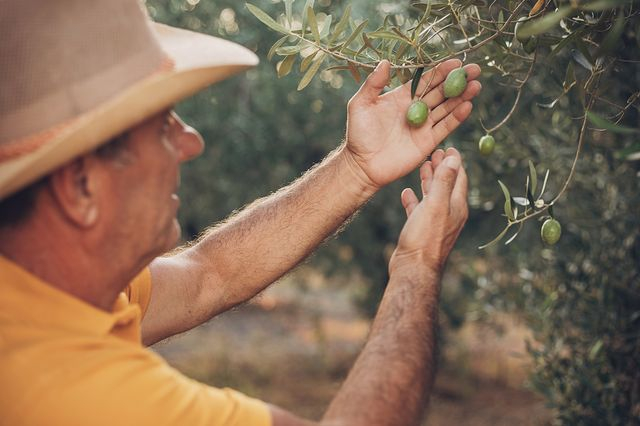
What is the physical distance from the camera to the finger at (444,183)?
213cm

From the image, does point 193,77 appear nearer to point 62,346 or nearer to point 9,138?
point 9,138

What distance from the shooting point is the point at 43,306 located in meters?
1.73

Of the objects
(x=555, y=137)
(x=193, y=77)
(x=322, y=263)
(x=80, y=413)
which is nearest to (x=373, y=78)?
(x=193, y=77)

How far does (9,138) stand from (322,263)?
7313 millimetres

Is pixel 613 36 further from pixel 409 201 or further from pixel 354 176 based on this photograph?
pixel 354 176

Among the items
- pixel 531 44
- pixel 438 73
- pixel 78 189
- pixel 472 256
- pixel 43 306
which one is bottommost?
pixel 472 256

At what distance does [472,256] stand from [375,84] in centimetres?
479

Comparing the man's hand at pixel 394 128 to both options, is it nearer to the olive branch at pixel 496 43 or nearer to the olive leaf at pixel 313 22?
the olive branch at pixel 496 43

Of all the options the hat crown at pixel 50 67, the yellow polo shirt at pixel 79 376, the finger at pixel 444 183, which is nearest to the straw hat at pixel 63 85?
the hat crown at pixel 50 67

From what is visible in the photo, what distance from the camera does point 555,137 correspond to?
3713 millimetres

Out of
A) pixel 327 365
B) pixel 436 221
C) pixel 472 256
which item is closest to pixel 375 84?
pixel 436 221

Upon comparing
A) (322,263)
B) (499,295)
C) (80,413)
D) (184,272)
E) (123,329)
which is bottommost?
(322,263)

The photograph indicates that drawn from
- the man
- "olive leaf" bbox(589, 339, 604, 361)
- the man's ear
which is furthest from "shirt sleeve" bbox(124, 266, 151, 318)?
"olive leaf" bbox(589, 339, 604, 361)

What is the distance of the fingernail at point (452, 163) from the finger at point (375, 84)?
1.08 ft
